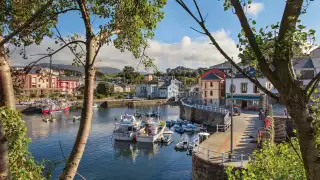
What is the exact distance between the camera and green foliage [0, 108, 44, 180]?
4.43 m

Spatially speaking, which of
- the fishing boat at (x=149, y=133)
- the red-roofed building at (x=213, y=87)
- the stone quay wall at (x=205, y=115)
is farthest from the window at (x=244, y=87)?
the fishing boat at (x=149, y=133)

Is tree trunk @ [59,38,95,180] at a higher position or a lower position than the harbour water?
higher

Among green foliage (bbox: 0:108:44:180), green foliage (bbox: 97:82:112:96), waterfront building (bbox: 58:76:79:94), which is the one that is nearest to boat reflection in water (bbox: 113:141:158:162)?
waterfront building (bbox: 58:76:79:94)

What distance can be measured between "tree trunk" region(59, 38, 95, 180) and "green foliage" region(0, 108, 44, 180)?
0.88 meters

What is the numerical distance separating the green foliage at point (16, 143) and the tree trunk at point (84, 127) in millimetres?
878

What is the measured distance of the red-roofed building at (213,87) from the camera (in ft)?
173

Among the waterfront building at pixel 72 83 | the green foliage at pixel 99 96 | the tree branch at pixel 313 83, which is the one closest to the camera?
the tree branch at pixel 313 83

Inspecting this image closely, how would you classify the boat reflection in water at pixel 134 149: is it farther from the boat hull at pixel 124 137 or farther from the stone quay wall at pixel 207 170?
the stone quay wall at pixel 207 170

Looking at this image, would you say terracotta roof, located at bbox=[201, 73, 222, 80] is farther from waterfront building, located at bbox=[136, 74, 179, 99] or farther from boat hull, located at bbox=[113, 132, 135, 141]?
waterfront building, located at bbox=[136, 74, 179, 99]

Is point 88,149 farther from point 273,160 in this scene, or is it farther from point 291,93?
point 291,93

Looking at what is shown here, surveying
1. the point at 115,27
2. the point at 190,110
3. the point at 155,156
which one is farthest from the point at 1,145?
the point at 190,110

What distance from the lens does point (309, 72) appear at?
1499 inches

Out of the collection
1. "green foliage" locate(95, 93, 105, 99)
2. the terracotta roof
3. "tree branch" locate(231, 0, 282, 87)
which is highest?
the terracotta roof

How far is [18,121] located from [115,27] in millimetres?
2427
